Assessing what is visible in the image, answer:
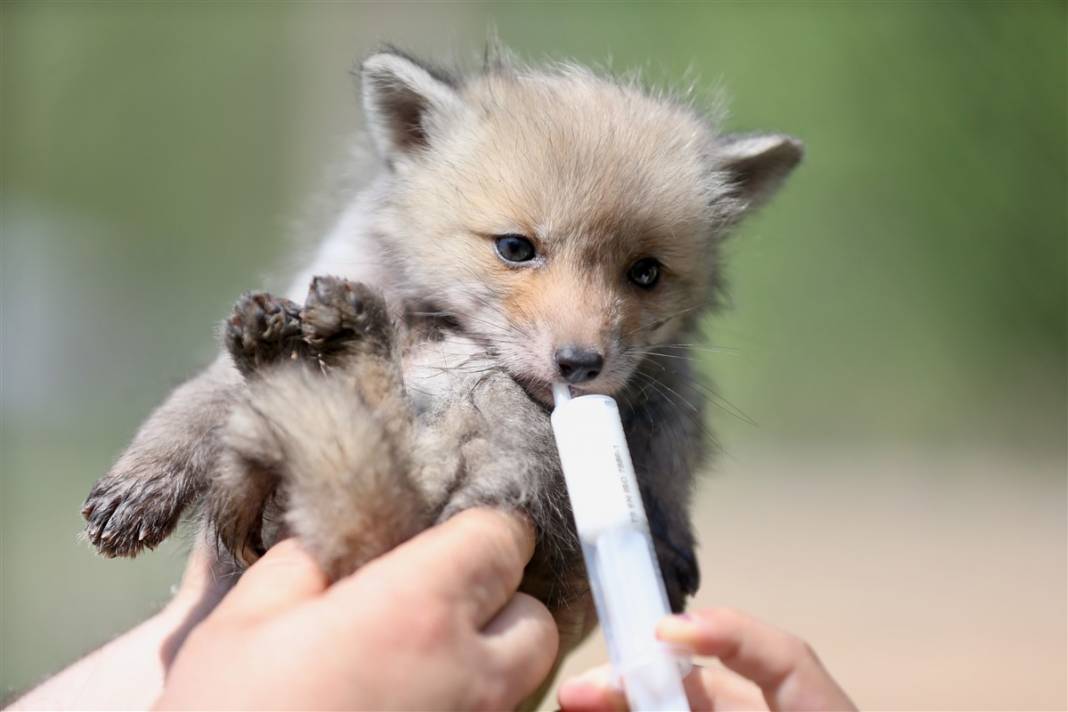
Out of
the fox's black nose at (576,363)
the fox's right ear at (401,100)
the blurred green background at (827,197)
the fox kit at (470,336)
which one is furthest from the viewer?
the blurred green background at (827,197)

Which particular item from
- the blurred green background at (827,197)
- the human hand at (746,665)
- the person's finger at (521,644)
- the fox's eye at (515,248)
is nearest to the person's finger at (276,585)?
the person's finger at (521,644)

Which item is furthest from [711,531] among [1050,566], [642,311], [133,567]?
[642,311]

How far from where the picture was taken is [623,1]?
30.9 feet

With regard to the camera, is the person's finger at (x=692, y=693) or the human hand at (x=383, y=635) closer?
the human hand at (x=383, y=635)

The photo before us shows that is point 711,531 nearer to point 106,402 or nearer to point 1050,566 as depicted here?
point 1050,566

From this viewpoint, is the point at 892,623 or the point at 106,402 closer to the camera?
the point at 892,623

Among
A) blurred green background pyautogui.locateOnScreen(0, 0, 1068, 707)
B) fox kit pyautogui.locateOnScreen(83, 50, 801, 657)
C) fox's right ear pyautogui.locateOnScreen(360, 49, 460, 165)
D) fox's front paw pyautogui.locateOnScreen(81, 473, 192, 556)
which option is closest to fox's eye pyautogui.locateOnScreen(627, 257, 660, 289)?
fox kit pyautogui.locateOnScreen(83, 50, 801, 657)

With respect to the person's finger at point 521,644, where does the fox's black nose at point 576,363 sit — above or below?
above

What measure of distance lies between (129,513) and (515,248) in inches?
44.3

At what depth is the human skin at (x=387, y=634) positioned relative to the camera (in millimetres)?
1474

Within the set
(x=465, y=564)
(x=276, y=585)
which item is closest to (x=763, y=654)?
(x=465, y=564)

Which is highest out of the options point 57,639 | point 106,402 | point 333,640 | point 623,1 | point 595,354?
point 623,1

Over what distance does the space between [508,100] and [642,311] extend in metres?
0.76

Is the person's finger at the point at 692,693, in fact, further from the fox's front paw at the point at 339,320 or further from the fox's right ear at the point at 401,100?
the fox's right ear at the point at 401,100
